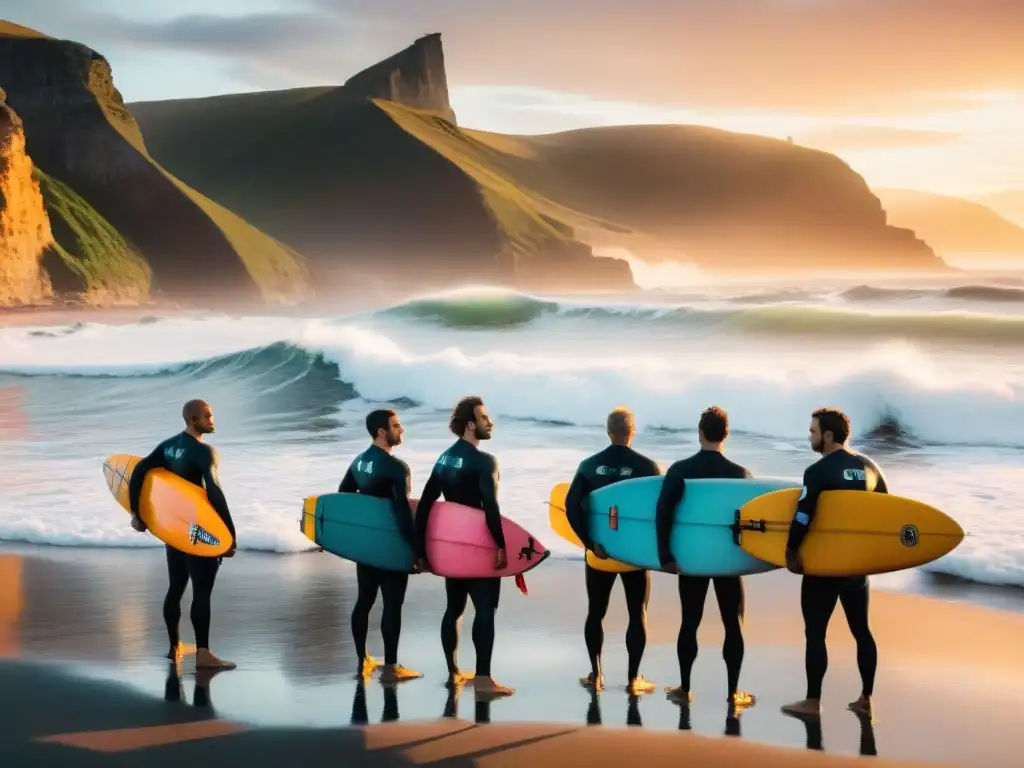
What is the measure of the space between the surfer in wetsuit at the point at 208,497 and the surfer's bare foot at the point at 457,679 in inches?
40.6

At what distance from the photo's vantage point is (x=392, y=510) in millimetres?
5363

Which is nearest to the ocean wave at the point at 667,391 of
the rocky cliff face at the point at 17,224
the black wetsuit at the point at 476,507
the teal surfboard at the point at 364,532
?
the black wetsuit at the point at 476,507

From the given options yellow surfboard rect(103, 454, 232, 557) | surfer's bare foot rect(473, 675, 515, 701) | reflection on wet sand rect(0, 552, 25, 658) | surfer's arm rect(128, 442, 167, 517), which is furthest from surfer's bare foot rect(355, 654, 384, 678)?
reflection on wet sand rect(0, 552, 25, 658)

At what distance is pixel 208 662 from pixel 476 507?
144 cm

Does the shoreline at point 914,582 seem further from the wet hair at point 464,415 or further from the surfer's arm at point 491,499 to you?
the wet hair at point 464,415

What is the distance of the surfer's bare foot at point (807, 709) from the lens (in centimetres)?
489

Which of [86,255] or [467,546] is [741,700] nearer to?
[467,546]

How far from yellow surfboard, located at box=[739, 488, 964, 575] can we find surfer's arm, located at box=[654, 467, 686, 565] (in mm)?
276

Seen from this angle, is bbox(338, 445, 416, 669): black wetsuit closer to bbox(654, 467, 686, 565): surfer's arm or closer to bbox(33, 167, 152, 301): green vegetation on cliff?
bbox(654, 467, 686, 565): surfer's arm

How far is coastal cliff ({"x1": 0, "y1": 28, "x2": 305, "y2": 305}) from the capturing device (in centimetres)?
8719

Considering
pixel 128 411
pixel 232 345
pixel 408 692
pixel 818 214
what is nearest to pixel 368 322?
pixel 232 345

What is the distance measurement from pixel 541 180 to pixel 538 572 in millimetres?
149244

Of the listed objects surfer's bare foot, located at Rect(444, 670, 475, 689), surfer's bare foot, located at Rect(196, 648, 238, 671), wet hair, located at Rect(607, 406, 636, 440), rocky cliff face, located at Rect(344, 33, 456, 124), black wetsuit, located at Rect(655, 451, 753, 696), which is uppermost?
rocky cliff face, located at Rect(344, 33, 456, 124)

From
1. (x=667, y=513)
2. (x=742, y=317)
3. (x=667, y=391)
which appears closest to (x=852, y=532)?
(x=667, y=513)
